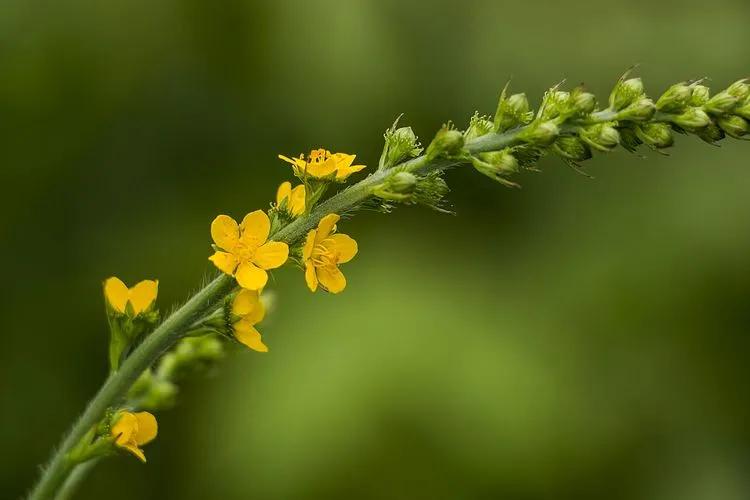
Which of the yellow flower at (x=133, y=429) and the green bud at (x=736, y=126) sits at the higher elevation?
the green bud at (x=736, y=126)

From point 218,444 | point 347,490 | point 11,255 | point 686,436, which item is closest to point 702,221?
point 686,436

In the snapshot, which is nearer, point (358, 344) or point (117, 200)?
point (358, 344)

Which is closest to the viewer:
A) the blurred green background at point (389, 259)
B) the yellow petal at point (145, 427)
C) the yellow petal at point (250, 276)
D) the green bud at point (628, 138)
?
the yellow petal at point (250, 276)

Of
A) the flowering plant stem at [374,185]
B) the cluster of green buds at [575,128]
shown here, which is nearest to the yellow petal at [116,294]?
the flowering plant stem at [374,185]

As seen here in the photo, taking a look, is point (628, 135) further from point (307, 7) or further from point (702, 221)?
Result: point (307, 7)

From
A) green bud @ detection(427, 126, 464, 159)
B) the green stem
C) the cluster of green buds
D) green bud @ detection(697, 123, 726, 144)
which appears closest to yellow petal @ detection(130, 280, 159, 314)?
the green stem

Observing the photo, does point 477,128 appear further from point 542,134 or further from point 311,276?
point 311,276

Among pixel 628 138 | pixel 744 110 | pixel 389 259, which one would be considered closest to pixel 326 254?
pixel 628 138

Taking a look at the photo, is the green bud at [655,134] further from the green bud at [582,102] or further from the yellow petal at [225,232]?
the yellow petal at [225,232]
